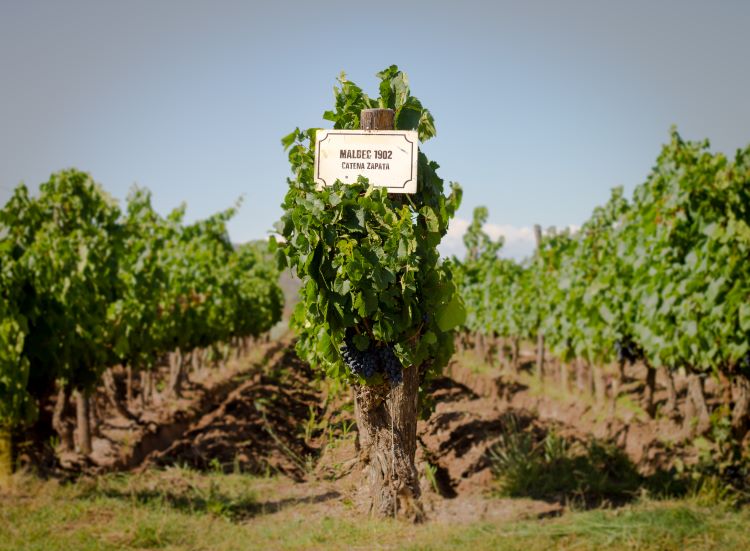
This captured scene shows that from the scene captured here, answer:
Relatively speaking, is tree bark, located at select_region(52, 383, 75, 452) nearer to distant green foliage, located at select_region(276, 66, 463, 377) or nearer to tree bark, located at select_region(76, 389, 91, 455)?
tree bark, located at select_region(76, 389, 91, 455)

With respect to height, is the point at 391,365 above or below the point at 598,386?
above

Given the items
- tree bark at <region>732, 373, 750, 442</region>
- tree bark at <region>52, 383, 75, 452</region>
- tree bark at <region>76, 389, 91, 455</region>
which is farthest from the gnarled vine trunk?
tree bark at <region>52, 383, 75, 452</region>

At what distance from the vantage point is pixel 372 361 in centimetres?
404

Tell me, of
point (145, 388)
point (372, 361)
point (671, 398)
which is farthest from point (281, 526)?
point (145, 388)

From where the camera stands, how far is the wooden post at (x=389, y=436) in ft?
13.5

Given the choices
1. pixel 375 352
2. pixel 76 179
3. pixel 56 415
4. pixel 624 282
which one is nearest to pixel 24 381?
pixel 56 415

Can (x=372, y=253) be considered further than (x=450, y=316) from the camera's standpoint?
No

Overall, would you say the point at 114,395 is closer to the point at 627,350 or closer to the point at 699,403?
the point at 627,350

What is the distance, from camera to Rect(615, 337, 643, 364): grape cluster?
10.1 metres

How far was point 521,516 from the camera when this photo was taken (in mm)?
5477

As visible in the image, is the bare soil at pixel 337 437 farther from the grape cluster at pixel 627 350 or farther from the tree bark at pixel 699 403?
the grape cluster at pixel 627 350

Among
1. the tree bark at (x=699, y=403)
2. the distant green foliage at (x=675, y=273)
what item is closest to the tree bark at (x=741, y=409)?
the distant green foliage at (x=675, y=273)

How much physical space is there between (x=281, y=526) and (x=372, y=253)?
7.68ft

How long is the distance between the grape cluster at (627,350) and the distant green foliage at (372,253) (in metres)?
6.58
